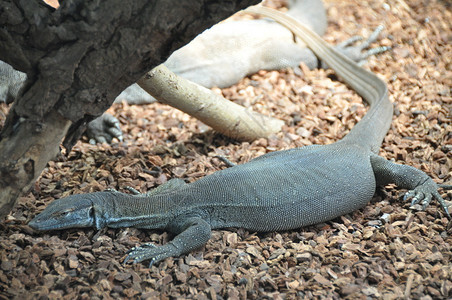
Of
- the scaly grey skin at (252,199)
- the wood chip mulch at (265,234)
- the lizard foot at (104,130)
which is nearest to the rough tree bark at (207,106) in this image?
the wood chip mulch at (265,234)

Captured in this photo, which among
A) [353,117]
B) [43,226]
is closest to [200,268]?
[43,226]

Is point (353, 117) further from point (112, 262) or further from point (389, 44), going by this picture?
point (112, 262)

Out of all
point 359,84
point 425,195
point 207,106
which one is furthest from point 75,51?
point 359,84

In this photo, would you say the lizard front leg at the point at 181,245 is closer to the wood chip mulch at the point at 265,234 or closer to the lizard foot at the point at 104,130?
the wood chip mulch at the point at 265,234

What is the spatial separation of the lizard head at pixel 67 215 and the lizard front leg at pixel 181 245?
550mm

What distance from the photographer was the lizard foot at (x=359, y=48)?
8.02m

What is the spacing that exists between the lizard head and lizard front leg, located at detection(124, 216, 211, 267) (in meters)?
0.55

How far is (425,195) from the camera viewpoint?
4762mm

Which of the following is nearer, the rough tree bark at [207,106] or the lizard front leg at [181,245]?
the lizard front leg at [181,245]

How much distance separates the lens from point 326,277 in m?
3.80

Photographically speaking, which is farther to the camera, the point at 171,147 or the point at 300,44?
the point at 300,44

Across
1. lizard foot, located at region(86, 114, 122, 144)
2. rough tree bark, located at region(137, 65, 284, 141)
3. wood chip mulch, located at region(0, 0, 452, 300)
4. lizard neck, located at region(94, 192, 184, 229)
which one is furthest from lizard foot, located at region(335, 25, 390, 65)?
lizard neck, located at region(94, 192, 184, 229)

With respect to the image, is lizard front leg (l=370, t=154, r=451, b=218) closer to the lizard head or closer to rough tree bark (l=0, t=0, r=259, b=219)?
rough tree bark (l=0, t=0, r=259, b=219)

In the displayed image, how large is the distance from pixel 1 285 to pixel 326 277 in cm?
237
